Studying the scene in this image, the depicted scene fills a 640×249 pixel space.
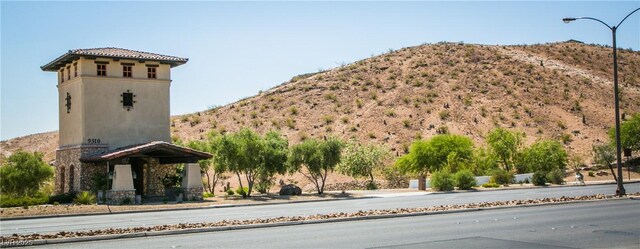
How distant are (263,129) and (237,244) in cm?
5969

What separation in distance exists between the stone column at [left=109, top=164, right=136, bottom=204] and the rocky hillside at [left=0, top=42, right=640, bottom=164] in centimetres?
3561

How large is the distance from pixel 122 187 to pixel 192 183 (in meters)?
4.25

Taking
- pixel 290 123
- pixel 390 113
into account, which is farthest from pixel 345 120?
pixel 290 123

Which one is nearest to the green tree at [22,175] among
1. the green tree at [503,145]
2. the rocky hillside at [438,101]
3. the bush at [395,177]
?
the bush at [395,177]

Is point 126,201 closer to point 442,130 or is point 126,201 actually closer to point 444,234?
point 444,234

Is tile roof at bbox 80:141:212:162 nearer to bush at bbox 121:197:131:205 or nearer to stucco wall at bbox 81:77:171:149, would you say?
stucco wall at bbox 81:77:171:149

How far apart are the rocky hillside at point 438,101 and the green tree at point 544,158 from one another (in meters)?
11.3

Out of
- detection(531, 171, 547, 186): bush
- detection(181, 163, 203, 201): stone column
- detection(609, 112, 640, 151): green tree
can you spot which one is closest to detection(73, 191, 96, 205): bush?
detection(181, 163, 203, 201): stone column

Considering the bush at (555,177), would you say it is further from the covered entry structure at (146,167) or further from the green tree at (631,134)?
the covered entry structure at (146,167)

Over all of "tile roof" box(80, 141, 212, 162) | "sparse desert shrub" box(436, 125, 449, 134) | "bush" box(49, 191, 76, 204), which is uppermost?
"sparse desert shrub" box(436, 125, 449, 134)

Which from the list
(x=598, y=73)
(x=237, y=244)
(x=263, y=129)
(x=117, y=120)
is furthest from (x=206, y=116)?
(x=237, y=244)

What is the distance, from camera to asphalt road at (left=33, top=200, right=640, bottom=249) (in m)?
14.5

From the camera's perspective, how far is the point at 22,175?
4050 centimetres

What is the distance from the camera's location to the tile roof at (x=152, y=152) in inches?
1427
